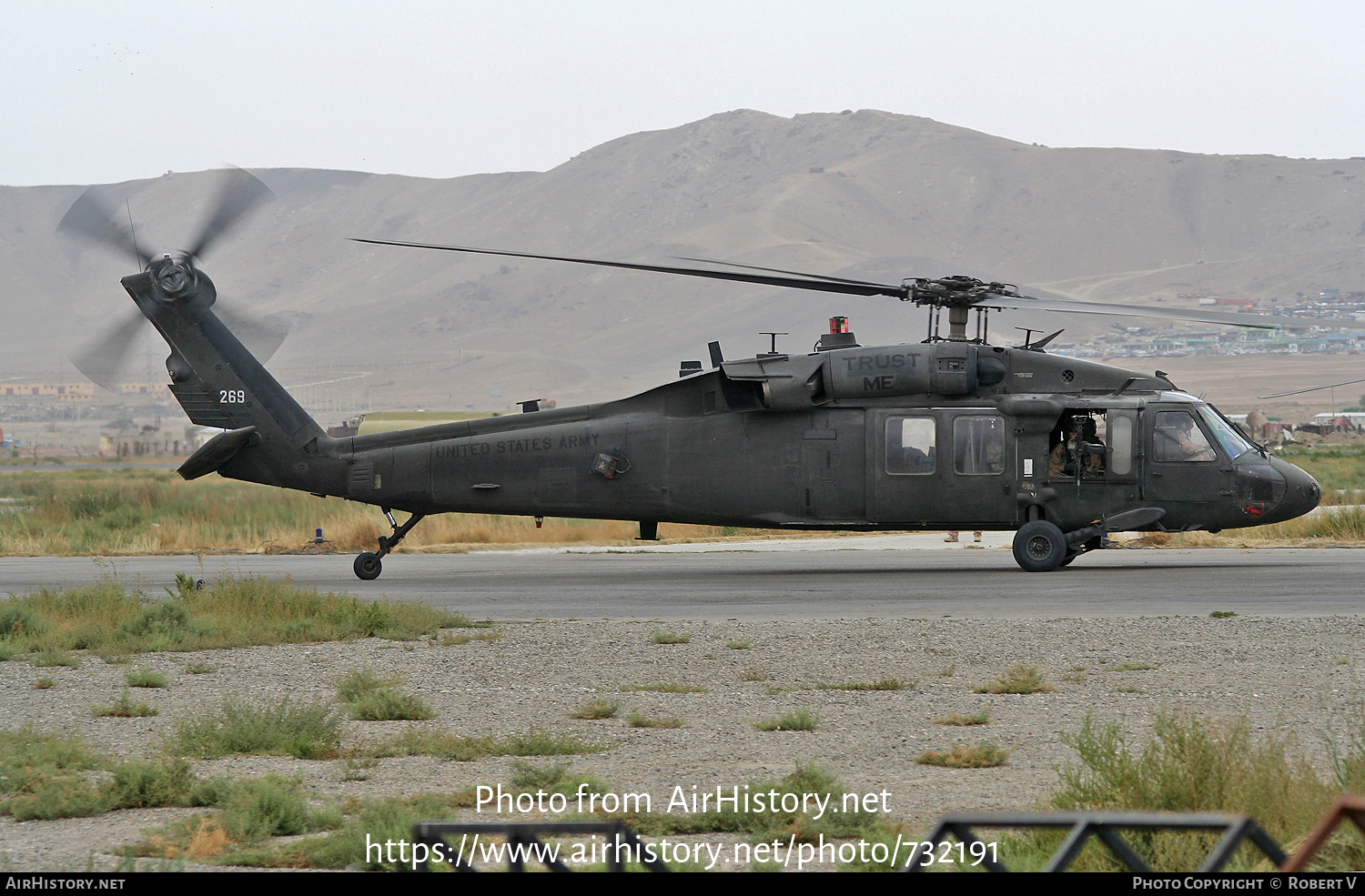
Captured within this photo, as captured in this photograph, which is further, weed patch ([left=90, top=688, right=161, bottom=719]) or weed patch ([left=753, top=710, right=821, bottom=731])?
weed patch ([left=90, top=688, right=161, bottom=719])

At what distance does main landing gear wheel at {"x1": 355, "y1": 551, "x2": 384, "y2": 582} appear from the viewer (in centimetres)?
1995

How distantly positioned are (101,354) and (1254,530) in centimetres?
2277

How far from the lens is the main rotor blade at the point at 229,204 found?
20.3 meters

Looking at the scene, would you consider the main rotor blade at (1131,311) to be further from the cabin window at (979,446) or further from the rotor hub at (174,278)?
the rotor hub at (174,278)

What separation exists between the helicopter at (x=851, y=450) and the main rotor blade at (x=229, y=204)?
0.12 ft

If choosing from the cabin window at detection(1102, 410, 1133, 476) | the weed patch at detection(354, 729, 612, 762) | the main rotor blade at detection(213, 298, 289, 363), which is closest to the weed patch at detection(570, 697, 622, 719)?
the weed patch at detection(354, 729, 612, 762)

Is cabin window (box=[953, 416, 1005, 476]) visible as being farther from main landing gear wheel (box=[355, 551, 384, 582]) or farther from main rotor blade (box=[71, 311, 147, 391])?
main rotor blade (box=[71, 311, 147, 391])

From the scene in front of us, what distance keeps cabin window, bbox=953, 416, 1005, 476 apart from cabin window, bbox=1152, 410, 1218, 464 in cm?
214

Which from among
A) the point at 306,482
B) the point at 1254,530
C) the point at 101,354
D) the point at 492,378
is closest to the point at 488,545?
the point at 306,482

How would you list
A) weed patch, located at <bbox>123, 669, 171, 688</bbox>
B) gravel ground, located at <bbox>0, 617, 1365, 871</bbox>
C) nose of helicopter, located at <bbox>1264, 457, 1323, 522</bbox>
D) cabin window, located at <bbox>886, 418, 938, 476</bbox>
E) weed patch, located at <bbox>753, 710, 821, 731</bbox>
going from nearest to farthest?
1. gravel ground, located at <bbox>0, 617, 1365, 871</bbox>
2. weed patch, located at <bbox>753, 710, 821, 731</bbox>
3. weed patch, located at <bbox>123, 669, 171, 688</bbox>
4. nose of helicopter, located at <bbox>1264, 457, 1323, 522</bbox>
5. cabin window, located at <bbox>886, 418, 938, 476</bbox>

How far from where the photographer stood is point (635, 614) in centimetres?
1582

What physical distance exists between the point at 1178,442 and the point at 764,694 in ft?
34.7

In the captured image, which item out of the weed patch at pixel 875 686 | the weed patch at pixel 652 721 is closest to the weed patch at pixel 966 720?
the weed patch at pixel 875 686
